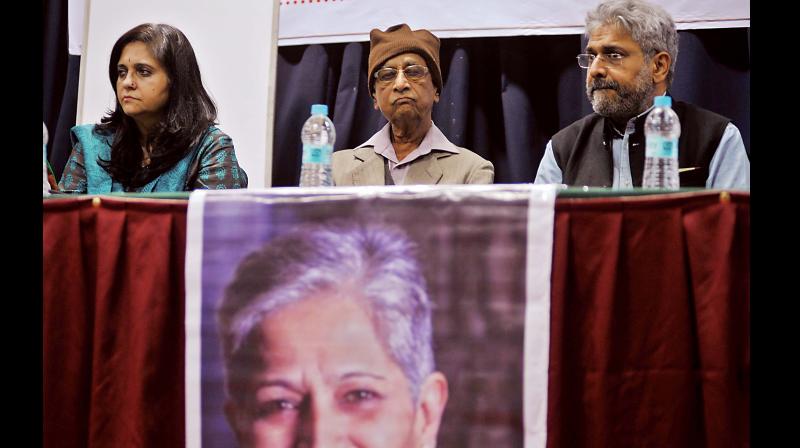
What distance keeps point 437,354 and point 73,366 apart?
0.70m

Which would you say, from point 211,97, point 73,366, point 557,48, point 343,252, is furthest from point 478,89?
point 73,366

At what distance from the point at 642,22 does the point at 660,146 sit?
92 centimetres

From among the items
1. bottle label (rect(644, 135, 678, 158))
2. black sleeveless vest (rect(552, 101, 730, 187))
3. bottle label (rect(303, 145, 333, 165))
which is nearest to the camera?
bottle label (rect(644, 135, 678, 158))

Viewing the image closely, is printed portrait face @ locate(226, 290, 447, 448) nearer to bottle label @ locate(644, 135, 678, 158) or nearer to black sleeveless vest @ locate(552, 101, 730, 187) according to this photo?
bottle label @ locate(644, 135, 678, 158)

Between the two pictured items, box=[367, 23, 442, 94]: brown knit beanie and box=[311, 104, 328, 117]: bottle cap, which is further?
box=[367, 23, 442, 94]: brown knit beanie

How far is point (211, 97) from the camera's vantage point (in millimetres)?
2818

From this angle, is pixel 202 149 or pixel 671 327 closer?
pixel 671 327

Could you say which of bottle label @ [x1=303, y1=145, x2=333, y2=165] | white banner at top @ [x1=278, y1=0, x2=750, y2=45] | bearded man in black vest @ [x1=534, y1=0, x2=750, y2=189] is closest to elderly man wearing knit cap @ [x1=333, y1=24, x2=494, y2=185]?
white banner at top @ [x1=278, y1=0, x2=750, y2=45]

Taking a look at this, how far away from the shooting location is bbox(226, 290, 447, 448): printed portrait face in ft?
4.59

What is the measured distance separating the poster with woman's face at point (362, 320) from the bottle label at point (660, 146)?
1.27 ft

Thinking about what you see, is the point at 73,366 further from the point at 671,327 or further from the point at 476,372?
the point at 671,327

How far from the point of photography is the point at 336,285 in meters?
1.44

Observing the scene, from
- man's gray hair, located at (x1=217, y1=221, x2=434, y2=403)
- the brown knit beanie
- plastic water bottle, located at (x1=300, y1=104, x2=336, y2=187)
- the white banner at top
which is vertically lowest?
man's gray hair, located at (x1=217, y1=221, x2=434, y2=403)

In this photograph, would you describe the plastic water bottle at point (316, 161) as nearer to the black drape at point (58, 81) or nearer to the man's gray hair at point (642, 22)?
the man's gray hair at point (642, 22)
